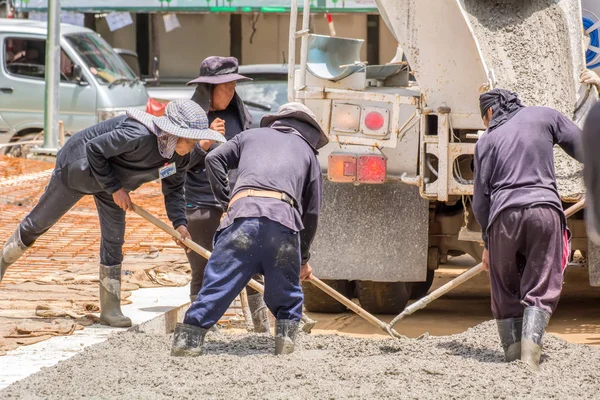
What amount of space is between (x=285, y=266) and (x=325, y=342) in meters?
0.78

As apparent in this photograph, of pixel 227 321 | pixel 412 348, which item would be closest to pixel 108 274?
pixel 227 321

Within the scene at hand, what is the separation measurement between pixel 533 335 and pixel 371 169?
1.76 metres

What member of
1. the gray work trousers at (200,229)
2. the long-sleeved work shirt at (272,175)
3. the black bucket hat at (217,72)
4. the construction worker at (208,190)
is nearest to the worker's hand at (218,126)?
the construction worker at (208,190)

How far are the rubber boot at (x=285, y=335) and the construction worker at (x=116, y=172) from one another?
1.07 meters

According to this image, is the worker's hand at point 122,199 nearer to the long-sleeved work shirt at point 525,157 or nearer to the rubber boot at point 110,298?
the rubber boot at point 110,298

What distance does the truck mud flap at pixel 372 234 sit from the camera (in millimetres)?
7191

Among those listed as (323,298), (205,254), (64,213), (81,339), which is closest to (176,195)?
(205,254)

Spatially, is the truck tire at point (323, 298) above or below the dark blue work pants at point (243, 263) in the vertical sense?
below

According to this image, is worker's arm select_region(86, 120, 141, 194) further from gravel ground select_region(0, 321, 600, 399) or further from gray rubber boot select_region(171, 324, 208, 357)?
gray rubber boot select_region(171, 324, 208, 357)

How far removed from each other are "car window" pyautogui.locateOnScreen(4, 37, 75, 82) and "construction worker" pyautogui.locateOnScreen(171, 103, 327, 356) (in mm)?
9946

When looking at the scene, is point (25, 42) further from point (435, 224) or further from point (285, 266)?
point (285, 266)

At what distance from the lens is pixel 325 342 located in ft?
20.6

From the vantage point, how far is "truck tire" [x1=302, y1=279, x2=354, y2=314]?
786cm

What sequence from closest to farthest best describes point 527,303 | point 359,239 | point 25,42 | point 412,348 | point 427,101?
point 527,303, point 412,348, point 427,101, point 359,239, point 25,42
